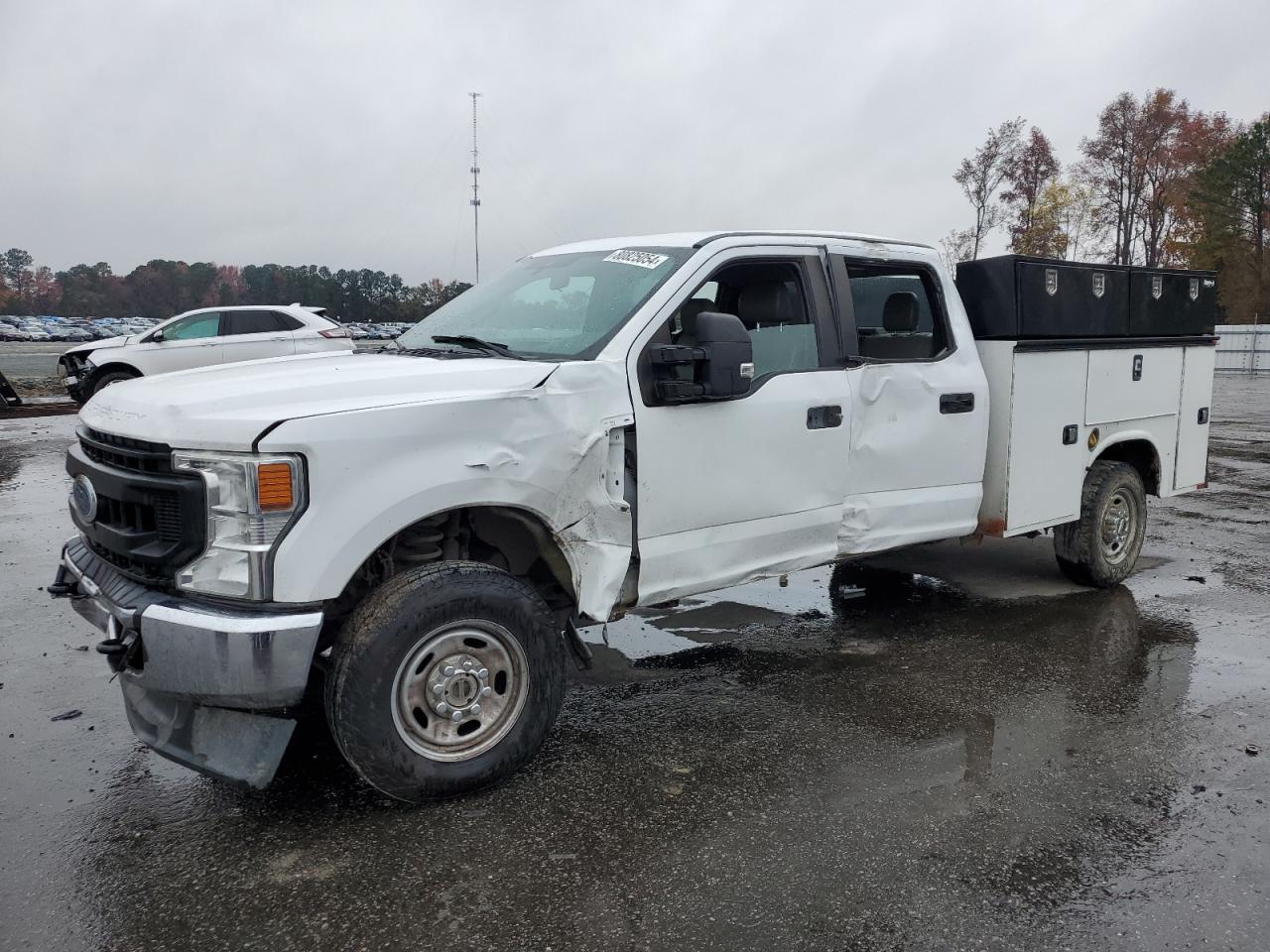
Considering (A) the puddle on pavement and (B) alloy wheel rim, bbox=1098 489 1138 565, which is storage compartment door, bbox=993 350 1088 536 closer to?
(B) alloy wheel rim, bbox=1098 489 1138 565

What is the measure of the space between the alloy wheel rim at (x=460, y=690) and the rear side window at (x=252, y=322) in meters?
12.9

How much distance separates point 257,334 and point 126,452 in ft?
40.8

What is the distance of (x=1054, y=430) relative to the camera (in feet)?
18.7

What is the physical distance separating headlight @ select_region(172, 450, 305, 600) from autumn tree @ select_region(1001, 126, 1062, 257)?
53198 millimetres

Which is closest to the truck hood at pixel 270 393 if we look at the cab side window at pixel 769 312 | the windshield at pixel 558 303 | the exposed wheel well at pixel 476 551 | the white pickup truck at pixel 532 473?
the white pickup truck at pixel 532 473

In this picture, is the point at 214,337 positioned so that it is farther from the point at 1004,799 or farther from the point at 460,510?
the point at 1004,799

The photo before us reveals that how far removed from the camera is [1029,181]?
5300cm

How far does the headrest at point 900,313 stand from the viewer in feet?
17.2

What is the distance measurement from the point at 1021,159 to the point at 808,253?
5337 cm

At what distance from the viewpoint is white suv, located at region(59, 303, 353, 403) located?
1482 cm

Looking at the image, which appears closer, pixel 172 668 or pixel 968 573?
pixel 172 668

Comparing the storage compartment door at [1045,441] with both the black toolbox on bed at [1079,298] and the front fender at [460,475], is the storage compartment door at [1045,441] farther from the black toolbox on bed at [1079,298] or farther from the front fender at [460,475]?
the front fender at [460,475]

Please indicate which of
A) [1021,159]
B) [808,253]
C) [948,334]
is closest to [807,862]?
[808,253]

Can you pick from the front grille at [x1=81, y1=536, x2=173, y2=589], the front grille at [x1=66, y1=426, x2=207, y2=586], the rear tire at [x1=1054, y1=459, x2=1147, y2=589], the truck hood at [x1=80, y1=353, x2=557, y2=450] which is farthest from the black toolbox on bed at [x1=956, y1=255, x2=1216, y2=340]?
the front grille at [x1=81, y1=536, x2=173, y2=589]
